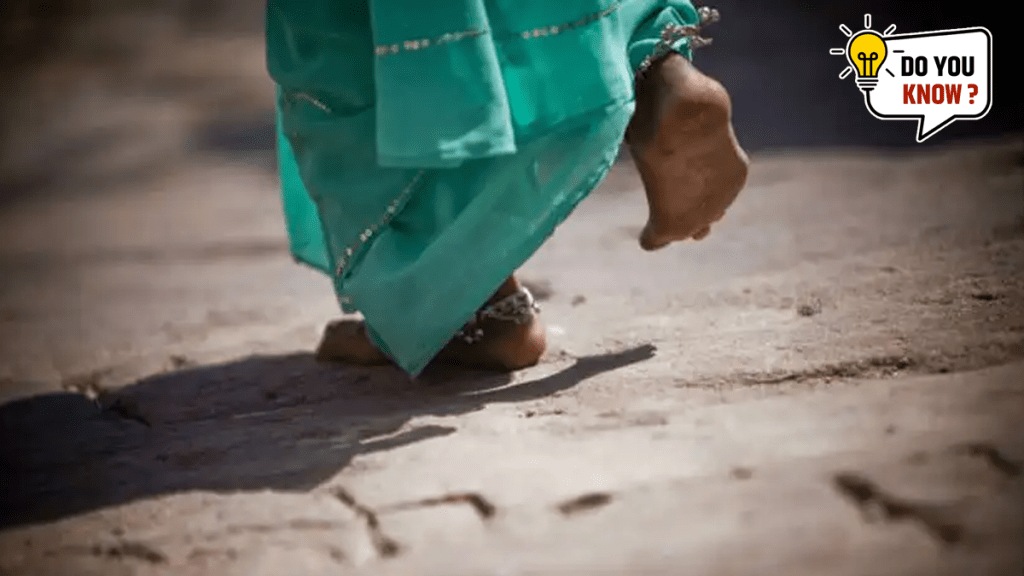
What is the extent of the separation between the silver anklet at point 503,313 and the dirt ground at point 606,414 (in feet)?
0.23

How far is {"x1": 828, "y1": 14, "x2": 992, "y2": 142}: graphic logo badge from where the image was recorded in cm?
216

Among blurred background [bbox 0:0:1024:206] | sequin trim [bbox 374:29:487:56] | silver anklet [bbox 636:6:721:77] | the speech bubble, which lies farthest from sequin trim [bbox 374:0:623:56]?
blurred background [bbox 0:0:1024:206]

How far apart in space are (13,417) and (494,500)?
102 centimetres

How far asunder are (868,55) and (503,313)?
1146mm

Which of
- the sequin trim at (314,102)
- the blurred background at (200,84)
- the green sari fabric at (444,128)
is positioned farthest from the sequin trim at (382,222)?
the blurred background at (200,84)

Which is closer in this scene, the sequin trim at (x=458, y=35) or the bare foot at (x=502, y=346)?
the sequin trim at (x=458, y=35)

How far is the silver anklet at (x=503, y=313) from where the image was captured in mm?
1666

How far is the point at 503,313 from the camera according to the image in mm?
1670

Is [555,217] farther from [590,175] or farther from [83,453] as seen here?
[83,453]

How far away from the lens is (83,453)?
157cm

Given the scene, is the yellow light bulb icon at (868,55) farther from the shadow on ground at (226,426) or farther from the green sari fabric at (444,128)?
the shadow on ground at (226,426)

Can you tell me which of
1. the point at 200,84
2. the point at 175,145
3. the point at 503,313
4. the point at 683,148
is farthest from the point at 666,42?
the point at 200,84

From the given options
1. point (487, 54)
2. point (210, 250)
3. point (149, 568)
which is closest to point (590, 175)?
point (487, 54)

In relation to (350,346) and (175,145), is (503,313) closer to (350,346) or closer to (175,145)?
(350,346)
